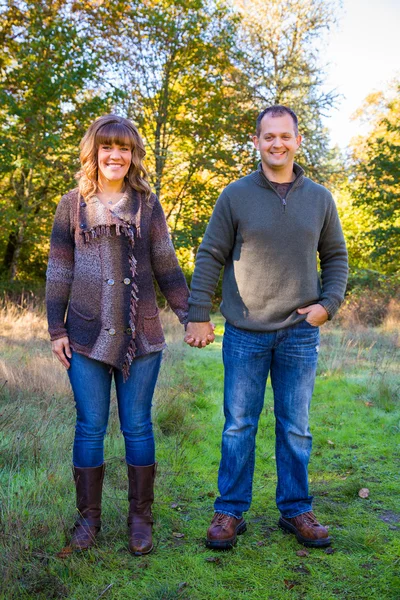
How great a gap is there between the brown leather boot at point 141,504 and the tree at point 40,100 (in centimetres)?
855

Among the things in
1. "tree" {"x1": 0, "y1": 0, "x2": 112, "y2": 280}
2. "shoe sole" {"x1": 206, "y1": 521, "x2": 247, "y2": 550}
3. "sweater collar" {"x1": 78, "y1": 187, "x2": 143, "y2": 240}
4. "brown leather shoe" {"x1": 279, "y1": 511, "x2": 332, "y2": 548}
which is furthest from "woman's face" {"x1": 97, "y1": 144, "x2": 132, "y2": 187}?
"tree" {"x1": 0, "y1": 0, "x2": 112, "y2": 280}

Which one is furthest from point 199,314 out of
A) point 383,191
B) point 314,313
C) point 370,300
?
point 383,191

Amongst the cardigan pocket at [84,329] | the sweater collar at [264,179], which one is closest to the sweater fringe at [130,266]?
the cardigan pocket at [84,329]

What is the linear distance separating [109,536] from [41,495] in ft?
1.51

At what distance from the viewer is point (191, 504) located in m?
3.38

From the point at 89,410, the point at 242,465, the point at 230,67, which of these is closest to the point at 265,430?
the point at 242,465

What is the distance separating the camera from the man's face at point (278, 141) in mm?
2771

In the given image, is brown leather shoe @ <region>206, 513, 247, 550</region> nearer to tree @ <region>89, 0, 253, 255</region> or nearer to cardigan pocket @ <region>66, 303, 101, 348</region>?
cardigan pocket @ <region>66, 303, 101, 348</region>

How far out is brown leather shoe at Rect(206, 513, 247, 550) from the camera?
2.78 metres

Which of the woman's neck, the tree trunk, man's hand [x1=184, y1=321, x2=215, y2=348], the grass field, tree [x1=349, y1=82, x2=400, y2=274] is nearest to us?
the grass field

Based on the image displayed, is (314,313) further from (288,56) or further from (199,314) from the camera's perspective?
(288,56)

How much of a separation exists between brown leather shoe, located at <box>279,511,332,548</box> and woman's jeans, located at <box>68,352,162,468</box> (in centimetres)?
83

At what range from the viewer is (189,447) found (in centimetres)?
431

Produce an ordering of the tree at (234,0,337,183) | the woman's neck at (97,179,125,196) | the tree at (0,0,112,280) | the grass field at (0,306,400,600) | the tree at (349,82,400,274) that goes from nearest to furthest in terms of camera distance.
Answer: the grass field at (0,306,400,600) → the woman's neck at (97,179,125,196) → the tree at (0,0,112,280) → the tree at (349,82,400,274) → the tree at (234,0,337,183)
